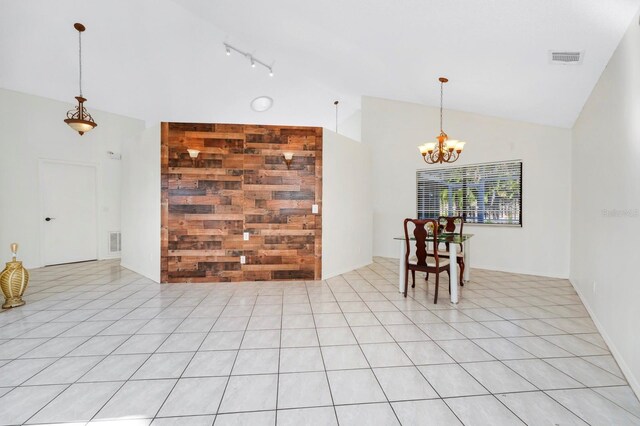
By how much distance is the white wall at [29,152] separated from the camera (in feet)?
16.1

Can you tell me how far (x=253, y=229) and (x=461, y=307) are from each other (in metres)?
3.17

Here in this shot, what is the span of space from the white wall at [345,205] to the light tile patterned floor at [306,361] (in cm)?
126

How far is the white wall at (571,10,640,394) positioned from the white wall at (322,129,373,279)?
328cm

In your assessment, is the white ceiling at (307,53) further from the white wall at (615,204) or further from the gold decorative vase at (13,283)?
the gold decorative vase at (13,283)

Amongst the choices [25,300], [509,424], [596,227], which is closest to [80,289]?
[25,300]

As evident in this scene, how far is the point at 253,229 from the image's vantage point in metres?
4.53

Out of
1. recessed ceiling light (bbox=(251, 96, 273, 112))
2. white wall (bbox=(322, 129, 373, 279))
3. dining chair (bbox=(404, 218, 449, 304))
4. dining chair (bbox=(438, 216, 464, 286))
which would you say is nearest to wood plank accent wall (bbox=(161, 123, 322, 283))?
white wall (bbox=(322, 129, 373, 279))

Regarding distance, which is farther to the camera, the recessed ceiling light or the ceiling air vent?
the recessed ceiling light

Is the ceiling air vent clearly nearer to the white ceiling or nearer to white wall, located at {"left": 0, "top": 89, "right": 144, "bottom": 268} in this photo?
the white ceiling

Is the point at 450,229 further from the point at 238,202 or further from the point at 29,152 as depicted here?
the point at 29,152

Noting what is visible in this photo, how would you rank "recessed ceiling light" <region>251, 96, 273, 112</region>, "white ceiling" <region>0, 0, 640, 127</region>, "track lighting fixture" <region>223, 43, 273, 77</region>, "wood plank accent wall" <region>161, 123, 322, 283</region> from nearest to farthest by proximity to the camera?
1. "white ceiling" <region>0, 0, 640, 127</region>
2. "wood plank accent wall" <region>161, 123, 322, 283</region>
3. "track lighting fixture" <region>223, 43, 273, 77</region>
4. "recessed ceiling light" <region>251, 96, 273, 112</region>

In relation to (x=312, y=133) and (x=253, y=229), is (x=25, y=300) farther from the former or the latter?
(x=312, y=133)

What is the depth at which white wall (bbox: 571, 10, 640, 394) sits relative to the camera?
200 centimetres

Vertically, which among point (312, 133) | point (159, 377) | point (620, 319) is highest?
point (312, 133)
